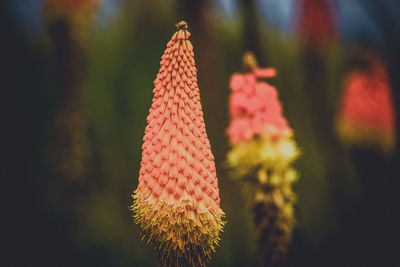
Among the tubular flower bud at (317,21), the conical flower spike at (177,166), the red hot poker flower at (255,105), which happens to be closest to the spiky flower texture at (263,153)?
the red hot poker flower at (255,105)

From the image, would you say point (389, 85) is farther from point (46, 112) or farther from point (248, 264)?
point (46, 112)

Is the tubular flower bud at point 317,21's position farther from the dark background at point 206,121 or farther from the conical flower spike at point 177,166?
the conical flower spike at point 177,166

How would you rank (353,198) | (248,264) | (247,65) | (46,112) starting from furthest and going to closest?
(353,198) → (46,112) → (248,264) → (247,65)

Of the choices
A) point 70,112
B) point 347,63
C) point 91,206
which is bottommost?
point 91,206

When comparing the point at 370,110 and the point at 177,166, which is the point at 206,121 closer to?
the point at 177,166

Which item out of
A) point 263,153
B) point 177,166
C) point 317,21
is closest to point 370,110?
point 317,21

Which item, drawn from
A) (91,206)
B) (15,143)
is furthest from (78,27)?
(91,206)

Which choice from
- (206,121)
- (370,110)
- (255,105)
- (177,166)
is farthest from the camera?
(370,110)
